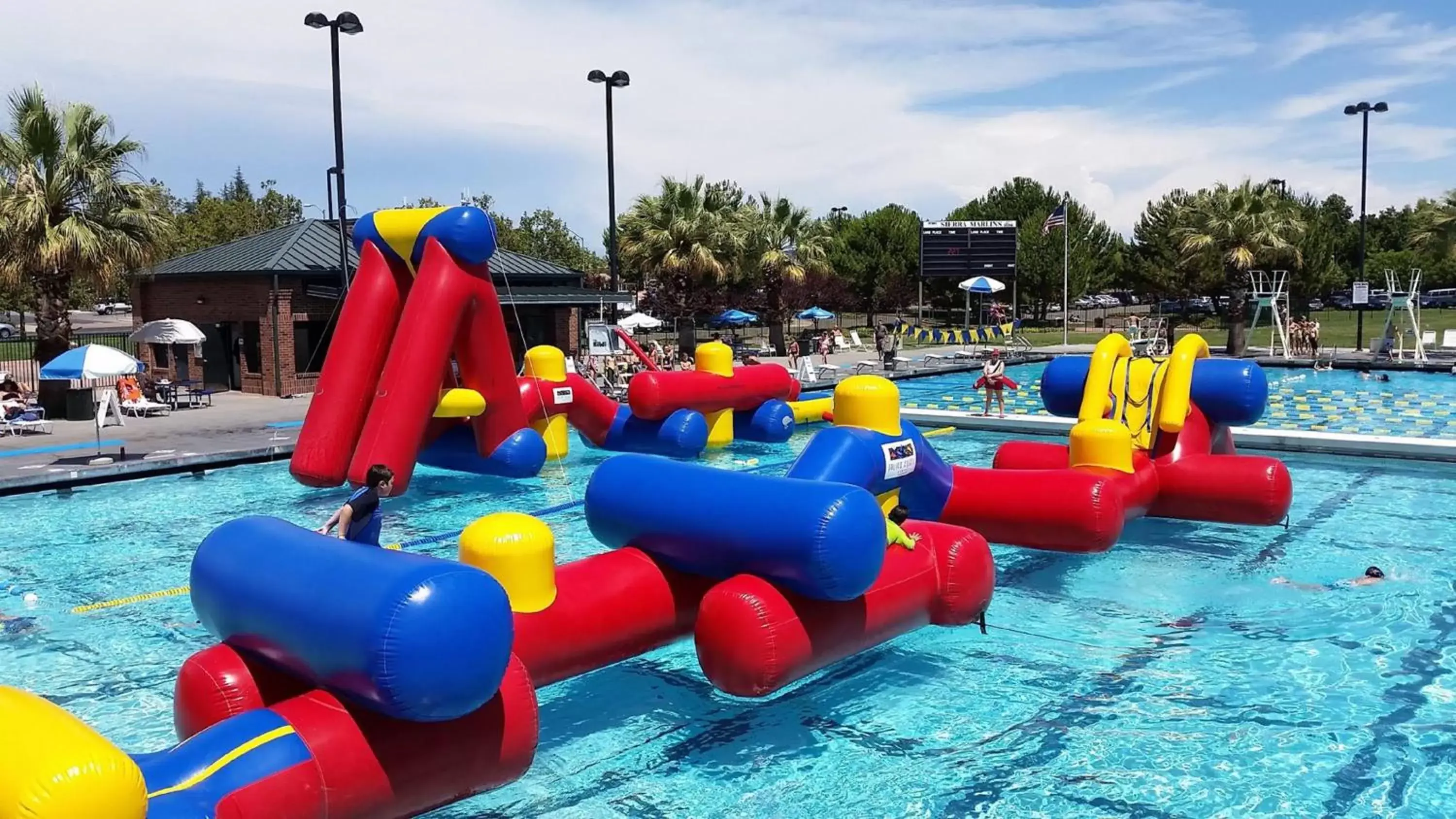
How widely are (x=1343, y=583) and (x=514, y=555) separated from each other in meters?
7.06

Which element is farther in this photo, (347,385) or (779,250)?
(779,250)

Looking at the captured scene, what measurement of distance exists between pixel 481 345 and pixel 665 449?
3.92 metres

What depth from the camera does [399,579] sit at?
477 centimetres

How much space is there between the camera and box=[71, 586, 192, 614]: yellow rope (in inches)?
362

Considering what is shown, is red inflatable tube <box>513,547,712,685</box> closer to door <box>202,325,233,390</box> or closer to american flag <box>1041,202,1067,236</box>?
door <box>202,325,233,390</box>

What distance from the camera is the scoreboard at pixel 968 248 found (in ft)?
124

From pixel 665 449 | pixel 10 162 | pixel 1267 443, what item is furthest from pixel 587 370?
pixel 1267 443

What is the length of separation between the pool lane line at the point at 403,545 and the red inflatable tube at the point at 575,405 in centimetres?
160

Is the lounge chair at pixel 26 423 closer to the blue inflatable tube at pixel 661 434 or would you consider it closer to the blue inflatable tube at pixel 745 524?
the blue inflatable tube at pixel 661 434

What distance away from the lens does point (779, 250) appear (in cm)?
3766

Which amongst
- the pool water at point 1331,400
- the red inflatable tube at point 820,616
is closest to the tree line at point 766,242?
the pool water at point 1331,400

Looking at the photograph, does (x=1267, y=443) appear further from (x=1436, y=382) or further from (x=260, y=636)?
(x=260, y=636)

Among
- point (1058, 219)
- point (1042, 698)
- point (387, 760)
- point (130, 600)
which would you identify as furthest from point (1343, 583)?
point (1058, 219)

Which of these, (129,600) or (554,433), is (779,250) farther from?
(129,600)
